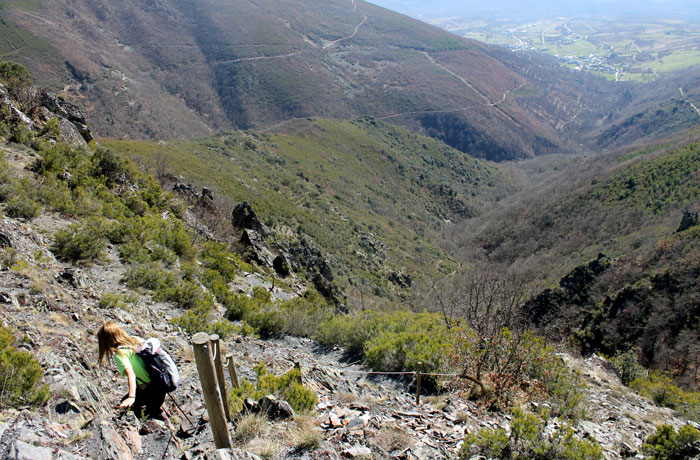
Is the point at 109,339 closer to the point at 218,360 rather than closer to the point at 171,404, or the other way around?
the point at 218,360

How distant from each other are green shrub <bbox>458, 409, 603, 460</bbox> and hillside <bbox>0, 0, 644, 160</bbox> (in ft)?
241

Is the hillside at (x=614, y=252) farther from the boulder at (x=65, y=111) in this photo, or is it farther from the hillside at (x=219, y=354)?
the boulder at (x=65, y=111)

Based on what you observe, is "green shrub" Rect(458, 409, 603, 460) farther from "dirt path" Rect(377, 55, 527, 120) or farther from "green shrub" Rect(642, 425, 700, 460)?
"dirt path" Rect(377, 55, 527, 120)

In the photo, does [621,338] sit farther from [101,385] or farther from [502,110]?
[502,110]

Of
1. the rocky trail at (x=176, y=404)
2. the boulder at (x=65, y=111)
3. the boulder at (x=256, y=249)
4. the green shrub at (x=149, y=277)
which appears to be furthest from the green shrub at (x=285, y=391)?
the boulder at (x=65, y=111)

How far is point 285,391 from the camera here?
5.37 m

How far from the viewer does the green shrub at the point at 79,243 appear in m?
7.94

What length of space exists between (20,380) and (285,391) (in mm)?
2853

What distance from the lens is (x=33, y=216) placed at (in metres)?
8.45

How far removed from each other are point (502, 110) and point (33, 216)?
119162mm

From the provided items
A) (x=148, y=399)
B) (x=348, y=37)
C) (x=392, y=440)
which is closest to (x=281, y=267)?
(x=392, y=440)

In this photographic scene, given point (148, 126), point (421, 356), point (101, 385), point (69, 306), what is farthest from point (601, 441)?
point (148, 126)

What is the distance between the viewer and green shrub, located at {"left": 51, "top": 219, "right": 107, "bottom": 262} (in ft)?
26.1

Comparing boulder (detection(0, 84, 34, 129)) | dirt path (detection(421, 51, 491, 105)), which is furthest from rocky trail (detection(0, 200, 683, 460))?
dirt path (detection(421, 51, 491, 105))
